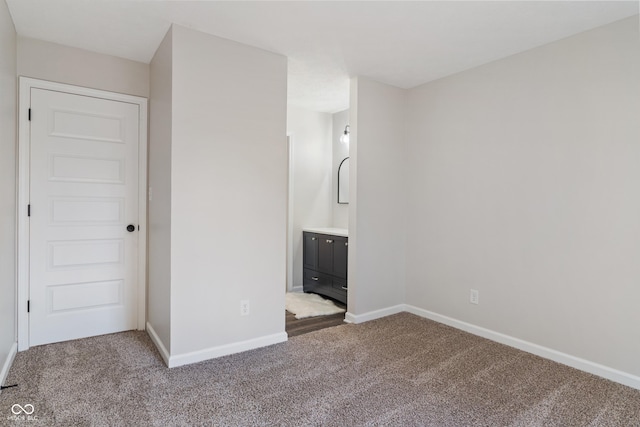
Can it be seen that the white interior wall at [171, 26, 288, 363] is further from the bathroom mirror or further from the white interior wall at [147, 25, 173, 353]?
→ the bathroom mirror

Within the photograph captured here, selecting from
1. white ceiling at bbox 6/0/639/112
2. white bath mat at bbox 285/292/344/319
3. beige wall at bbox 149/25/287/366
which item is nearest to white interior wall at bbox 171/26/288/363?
beige wall at bbox 149/25/287/366

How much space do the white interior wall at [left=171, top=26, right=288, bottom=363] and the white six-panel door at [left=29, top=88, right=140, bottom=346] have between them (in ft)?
3.02

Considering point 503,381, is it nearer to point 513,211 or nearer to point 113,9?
point 513,211

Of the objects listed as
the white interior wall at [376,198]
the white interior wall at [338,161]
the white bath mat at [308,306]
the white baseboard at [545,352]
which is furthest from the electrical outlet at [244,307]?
the white interior wall at [338,161]

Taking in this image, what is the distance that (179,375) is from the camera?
2.32 meters

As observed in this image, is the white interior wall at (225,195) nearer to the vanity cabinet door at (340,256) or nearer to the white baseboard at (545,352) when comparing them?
the vanity cabinet door at (340,256)

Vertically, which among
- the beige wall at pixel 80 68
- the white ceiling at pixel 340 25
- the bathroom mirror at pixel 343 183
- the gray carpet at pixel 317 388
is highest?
the white ceiling at pixel 340 25

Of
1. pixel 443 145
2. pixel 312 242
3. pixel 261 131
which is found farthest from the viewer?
pixel 312 242

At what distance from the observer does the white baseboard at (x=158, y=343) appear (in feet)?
8.18

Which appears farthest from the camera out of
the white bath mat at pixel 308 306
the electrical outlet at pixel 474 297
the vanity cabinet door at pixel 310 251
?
the vanity cabinet door at pixel 310 251

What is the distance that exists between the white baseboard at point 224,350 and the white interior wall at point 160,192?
11 centimetres

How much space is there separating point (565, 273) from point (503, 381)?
93 centimetres

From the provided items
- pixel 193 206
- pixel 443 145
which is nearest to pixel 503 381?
pixel 443 145

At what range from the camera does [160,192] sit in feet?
8.89
